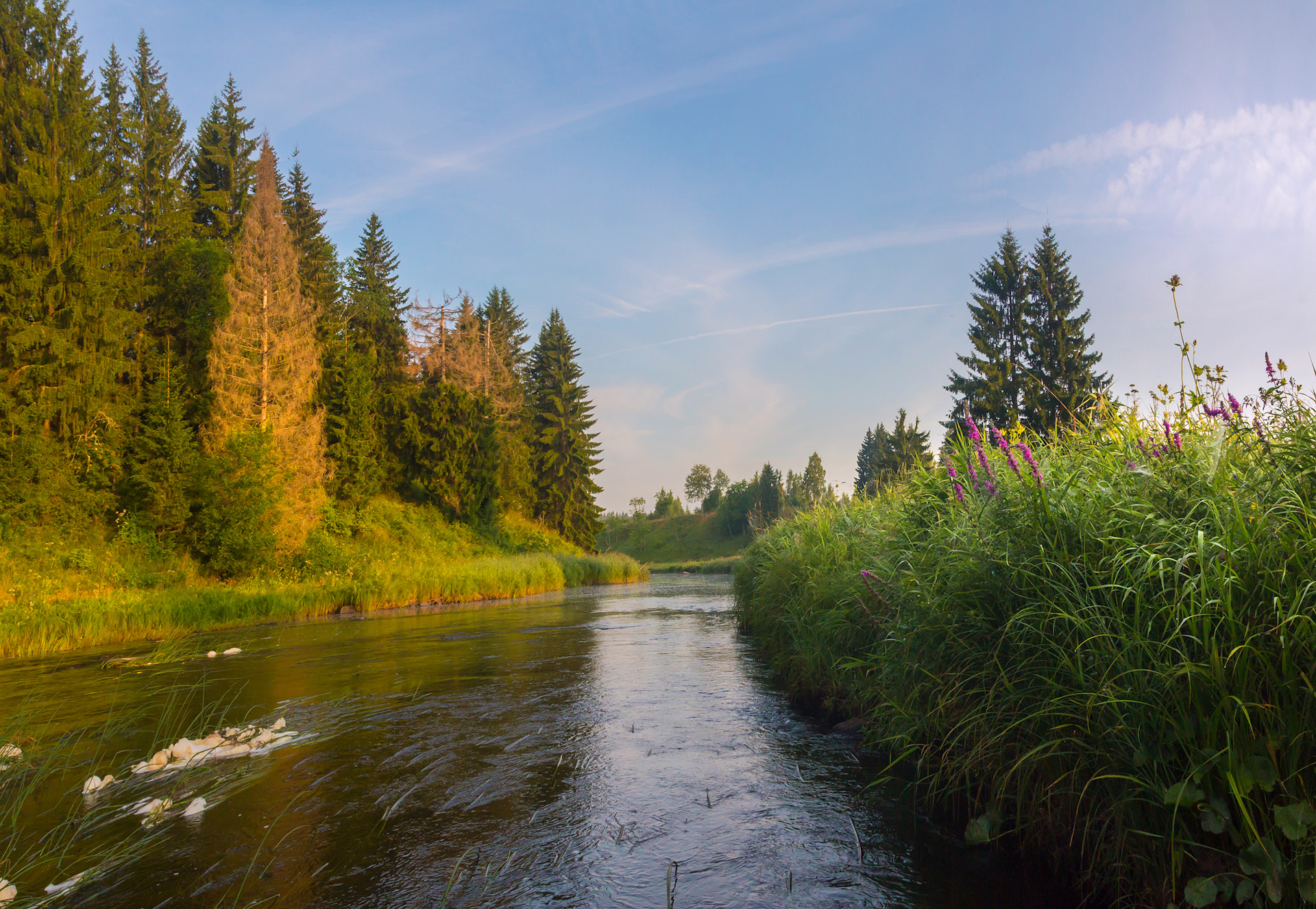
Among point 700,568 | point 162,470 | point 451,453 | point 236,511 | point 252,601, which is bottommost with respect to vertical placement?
point 700,568

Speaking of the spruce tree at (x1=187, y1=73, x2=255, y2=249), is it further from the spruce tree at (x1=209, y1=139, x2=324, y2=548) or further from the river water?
the river water

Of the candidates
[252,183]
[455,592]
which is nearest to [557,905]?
[455,592]

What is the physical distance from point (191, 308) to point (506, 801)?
2844 centimetres

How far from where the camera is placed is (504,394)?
5206 centimetres

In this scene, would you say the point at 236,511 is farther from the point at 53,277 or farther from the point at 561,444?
the point at 561,444

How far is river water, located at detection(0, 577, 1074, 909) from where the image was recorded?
3.51 m

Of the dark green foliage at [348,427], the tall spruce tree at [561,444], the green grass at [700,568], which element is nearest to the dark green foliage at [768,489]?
the green grass at [700,568]

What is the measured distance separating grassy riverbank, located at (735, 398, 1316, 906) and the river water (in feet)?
2.02

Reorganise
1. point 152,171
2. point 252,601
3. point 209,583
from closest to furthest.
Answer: point 252,601, point 209,583, point 152,171

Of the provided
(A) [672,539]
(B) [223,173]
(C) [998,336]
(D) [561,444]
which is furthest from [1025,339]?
(A) [672,539]

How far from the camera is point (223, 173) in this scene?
36.6 metres

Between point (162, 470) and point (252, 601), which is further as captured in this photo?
point (162, 470)

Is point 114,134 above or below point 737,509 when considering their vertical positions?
above

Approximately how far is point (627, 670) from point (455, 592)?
14.8 m
